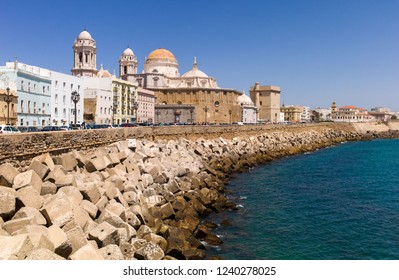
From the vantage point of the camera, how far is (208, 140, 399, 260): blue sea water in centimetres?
1755

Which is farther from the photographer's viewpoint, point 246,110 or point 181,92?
point 246,110

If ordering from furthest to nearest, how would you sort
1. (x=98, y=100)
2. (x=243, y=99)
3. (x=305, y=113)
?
(x=305, y=113) → (x=243, y=99) → (x=98, y=100)

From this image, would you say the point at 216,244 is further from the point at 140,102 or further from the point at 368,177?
the point at 140,102

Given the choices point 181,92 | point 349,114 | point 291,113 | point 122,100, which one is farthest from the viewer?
point 349,114

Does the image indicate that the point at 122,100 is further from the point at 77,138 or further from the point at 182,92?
the point at 77,138

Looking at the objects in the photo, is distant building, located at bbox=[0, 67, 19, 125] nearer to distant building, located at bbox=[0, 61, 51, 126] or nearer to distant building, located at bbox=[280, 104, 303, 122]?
Answer: distant building, located at bbox=[0, 61, 51, 126]

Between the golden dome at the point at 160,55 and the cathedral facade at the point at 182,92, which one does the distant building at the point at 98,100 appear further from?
the golden dome at the point at 160,55

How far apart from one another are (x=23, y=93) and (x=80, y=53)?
41.4m

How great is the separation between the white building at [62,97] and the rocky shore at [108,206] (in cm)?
2316

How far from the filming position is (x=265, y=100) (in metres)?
125

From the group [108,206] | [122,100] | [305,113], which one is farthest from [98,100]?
[305,113]

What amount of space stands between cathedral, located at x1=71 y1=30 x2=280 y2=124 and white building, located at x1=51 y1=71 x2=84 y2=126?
3831 cm

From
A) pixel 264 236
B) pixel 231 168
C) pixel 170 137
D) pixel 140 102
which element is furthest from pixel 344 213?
pixel 140 102

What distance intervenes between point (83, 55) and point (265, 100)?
61.5 m
